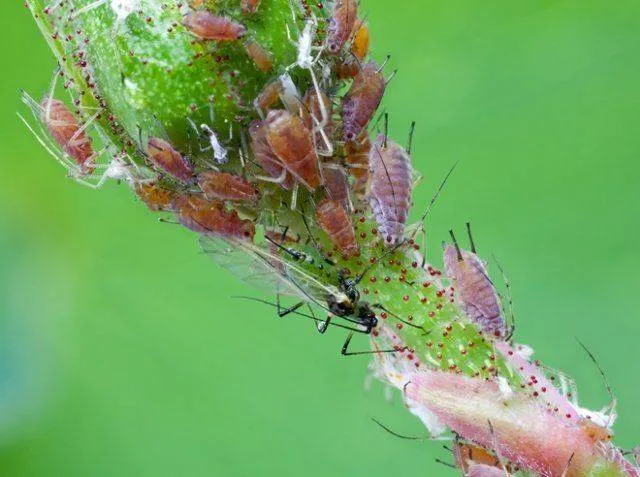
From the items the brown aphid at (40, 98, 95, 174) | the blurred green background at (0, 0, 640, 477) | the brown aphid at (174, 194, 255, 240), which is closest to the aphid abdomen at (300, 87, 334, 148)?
the brown aphid at (174, 194, 255, 240)

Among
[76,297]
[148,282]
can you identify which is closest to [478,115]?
[148,282]

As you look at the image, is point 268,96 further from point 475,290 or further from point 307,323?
point 307,323

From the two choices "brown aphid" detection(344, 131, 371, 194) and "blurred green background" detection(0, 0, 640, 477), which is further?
"blurred green background" detection(0, 0, 640, 477)

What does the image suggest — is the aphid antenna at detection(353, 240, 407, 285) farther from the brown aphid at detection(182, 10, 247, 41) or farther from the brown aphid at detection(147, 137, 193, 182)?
the brown aphid at detection(182, 10, 247, 41)

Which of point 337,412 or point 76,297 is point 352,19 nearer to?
point 337,412

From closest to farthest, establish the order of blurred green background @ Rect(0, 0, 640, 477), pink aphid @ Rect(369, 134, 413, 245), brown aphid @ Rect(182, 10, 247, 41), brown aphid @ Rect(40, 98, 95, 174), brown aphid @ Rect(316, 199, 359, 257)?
1. brown aphid @ Rect(182, 10, 247, 41)
2. brown aphid @ Rect(316, 199, 359, 257)
3. pink aphid @ Rect(369, 134, 413, 245)
4. brown aphid @ Rect(40, 98, 95, 174)
5. blurred green background @ Rect(0, 0, 640, 477)

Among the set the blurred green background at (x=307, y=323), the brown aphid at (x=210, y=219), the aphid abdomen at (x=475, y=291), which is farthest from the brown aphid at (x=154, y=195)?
the blurred green background at (x=307, y=323)

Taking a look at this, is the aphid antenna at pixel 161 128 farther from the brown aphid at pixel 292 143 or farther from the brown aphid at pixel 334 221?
the brown aphid at pixel 334 221

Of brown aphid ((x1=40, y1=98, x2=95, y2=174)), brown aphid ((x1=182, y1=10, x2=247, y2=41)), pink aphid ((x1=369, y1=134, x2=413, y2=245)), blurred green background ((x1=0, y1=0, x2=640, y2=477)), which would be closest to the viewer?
brown aphid ((x1=182, y1=10, x2=247, y2=41))
